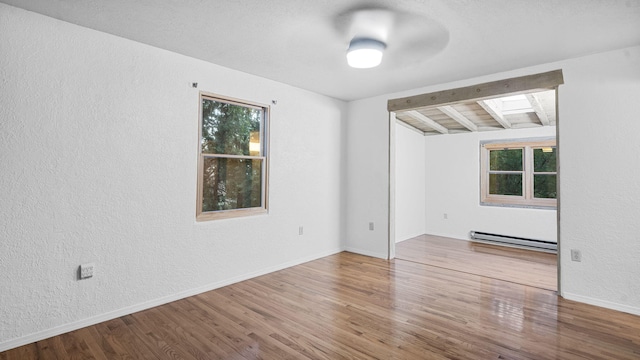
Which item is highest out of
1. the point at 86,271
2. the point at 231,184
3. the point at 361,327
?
the point at 231,184

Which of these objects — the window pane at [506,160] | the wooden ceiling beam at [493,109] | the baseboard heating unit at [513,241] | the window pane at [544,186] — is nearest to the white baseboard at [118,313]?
the wooden ceiling beam at [493,109]

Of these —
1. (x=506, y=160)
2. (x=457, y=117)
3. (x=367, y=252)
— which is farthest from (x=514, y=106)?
(x=367, y=252)

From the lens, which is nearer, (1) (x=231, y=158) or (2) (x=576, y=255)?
(2) (x=576, y=255)

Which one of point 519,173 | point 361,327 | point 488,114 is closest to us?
point 361,327

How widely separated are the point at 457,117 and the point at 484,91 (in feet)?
5.14

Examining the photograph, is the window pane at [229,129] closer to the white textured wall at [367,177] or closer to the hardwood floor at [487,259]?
the white textured wall at [367,177]

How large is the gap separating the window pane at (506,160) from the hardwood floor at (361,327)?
3.45 m

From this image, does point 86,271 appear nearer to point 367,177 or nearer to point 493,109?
point 367,177

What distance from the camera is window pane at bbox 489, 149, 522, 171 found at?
627cm

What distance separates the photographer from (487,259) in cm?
489

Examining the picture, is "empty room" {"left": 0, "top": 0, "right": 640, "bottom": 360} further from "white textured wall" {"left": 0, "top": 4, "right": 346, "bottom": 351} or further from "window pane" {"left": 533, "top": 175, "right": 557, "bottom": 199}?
"window pane" {"left": 533, "top": 175, "right": 557, "bottom": 199}

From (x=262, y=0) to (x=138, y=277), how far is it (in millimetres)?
2670

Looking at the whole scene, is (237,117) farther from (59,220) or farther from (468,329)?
(468,329)

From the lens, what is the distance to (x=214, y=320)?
2.74m
